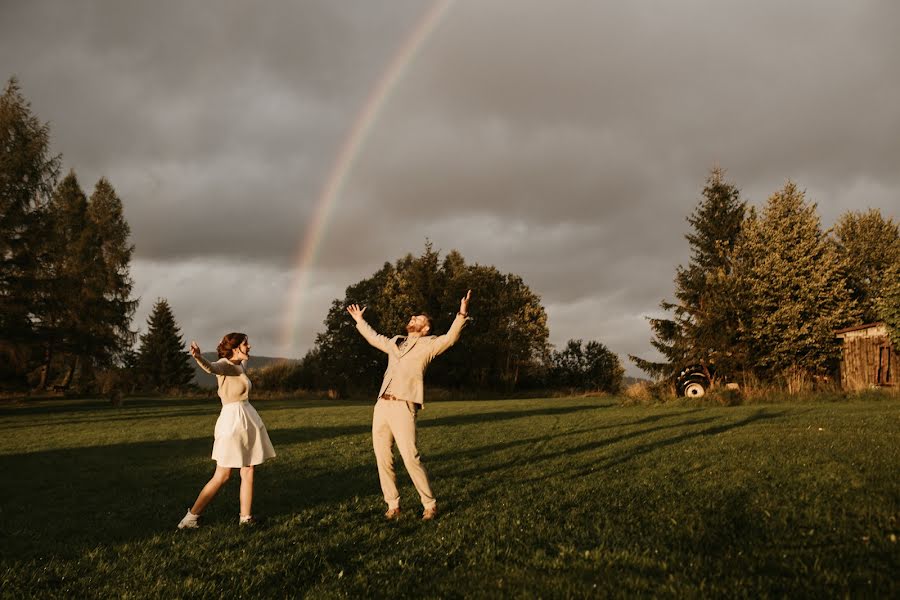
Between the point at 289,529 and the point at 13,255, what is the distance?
33651 millimetres

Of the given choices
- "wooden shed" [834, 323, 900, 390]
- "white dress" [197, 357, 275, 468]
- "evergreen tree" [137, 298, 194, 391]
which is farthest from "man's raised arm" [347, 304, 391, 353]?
"evergreen tree" [137, 298, 194, 391]

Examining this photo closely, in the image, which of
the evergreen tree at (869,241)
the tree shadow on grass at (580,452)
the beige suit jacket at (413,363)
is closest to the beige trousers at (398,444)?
the beige suit jacket at (413,363)

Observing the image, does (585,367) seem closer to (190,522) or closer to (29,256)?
(29,256)

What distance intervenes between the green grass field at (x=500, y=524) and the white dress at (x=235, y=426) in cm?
87

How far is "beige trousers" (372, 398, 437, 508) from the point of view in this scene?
7.15 m

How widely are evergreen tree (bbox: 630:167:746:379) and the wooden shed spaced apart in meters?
5.26

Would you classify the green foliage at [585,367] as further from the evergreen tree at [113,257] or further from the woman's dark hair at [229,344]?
the woman's dark hair at [229,344]

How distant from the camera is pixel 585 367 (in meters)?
61.1

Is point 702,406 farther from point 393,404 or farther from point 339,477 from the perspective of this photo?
point 393,404

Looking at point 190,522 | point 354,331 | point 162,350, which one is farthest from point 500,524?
Result: point 162,350

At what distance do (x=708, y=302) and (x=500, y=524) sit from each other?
32514 mm

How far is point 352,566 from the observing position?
5.50 m

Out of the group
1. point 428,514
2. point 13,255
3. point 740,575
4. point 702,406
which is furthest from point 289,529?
point 13,255

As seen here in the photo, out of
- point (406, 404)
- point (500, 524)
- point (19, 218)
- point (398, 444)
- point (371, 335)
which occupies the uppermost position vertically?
point (19, 218)
